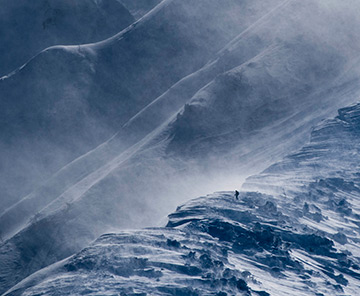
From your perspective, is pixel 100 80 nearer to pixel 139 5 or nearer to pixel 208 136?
pixel 208 136

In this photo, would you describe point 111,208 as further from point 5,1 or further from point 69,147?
point 5,1

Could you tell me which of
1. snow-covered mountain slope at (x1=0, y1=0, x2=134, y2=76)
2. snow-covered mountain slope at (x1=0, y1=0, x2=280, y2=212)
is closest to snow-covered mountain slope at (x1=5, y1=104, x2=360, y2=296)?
snow-covered mountain slope at (x1=0, y1=0, x2=280, y2=212)

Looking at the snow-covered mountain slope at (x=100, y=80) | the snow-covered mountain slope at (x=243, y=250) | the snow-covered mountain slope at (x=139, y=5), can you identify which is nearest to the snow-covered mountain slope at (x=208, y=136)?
the snow-covered mountain slope at (x=243, y=250)

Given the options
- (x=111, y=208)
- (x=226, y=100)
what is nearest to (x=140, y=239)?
(x=111, y=208)

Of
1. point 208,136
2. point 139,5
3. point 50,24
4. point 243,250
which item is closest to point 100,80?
point 50,24

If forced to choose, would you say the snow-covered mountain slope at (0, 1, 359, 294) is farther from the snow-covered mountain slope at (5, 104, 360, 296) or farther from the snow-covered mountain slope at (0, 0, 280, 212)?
the snow-covered mountain slope at (0, 0, 280, 212)
